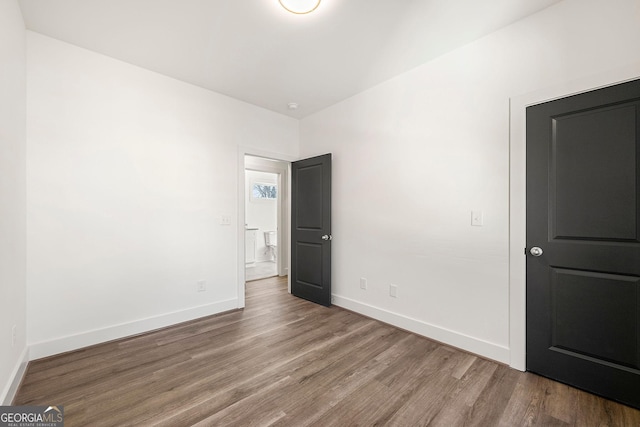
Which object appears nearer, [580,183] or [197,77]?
[580,183]

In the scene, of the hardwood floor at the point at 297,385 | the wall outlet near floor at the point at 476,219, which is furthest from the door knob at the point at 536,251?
the hardwood floor at the point at 297,385

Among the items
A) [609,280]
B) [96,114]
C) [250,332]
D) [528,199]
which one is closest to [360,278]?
[250,332]

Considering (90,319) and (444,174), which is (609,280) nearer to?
(444,174)

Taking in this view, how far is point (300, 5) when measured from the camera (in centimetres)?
191

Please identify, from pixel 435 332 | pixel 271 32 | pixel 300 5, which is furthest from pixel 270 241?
pixel 300 5

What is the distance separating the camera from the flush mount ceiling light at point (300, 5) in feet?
6.19

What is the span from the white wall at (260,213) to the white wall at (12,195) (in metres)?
4.99

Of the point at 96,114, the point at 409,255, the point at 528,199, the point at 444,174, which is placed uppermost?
the point at 96,114

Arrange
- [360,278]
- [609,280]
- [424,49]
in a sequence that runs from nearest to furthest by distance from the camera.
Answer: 1. [609,280]
2. [424,49]
3. [360,278]

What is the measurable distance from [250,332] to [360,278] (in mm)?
1442

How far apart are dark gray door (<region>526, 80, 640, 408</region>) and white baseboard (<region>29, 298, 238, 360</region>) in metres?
3.25

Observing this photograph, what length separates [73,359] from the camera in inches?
89.2

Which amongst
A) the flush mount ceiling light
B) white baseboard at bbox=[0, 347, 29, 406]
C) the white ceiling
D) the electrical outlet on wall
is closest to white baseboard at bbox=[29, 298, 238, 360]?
white baseboard at bbox=[0, 347, 29, 406]

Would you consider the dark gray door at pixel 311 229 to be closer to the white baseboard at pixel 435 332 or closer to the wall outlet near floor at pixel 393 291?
the white baseboard at pixel 435 332
